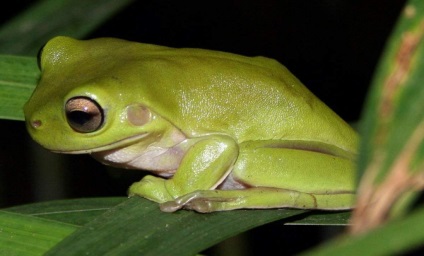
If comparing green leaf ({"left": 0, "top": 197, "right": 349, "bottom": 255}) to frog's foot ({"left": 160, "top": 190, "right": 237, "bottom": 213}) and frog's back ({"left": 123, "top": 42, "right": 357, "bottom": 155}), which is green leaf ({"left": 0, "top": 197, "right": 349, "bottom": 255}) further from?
frog's back ({"left": 123, "top": 42, "right": 357, "bottom": 155})

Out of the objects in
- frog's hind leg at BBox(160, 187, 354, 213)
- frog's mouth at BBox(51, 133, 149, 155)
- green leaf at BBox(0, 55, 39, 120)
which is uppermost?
green leaf at BBox(0, 55, 39, 120)

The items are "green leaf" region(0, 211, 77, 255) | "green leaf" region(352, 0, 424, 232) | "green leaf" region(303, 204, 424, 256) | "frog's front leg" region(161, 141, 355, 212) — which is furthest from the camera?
"frog's front leg" region(161, 141, 355, 212)

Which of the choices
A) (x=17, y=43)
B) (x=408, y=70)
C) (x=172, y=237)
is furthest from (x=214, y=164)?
(x=408, y=70)

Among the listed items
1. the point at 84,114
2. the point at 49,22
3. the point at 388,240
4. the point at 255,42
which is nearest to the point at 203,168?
the point at 84,114

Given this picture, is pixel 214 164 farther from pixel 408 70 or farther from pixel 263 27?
pixel 263 27

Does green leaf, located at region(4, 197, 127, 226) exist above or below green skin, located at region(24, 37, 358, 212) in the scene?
below

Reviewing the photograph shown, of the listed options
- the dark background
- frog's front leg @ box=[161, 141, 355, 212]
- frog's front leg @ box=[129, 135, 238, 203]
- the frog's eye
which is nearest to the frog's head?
the frog's eye

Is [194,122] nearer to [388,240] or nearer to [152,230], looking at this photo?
[152,230]
